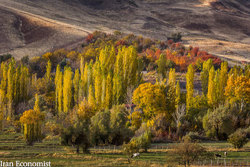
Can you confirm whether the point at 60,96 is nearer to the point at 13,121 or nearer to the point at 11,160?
the point at 13,121

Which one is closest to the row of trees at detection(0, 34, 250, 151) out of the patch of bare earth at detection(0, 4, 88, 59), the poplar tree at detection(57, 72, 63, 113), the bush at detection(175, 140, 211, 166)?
the poplar tree at detection(57, 72, 63, 113)

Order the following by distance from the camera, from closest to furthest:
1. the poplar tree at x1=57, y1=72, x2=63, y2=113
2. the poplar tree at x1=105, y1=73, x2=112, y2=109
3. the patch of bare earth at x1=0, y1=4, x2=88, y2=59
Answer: the poplar tree at x1=105, y1=73, x2=112, y2=109
the poplar tree at x1=57, y1=72, x2=63, y2=113
the patch of bare earth at x1=0, y1=4, x2=88, y2=59

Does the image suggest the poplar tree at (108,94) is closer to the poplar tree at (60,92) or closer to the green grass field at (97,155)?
the poplar tree at (60,92)

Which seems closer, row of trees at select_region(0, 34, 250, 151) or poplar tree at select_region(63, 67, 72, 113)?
row of trees at select_region(0, 34, 250, 151)

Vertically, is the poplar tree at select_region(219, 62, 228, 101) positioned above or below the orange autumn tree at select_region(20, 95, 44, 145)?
above

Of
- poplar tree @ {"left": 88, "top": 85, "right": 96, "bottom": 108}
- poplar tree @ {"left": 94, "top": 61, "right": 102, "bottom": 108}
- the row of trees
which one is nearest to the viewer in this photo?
the row of trees

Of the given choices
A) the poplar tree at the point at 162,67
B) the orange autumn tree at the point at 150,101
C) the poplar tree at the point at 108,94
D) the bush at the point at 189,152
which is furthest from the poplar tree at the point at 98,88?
the bush at the point at 189,152

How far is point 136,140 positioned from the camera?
146 ft

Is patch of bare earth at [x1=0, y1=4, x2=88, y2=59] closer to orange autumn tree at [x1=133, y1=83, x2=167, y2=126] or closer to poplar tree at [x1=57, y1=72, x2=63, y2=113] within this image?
poplar tree at [x1=57, y1=72, x2=63, y2=113]

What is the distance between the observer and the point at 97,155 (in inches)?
1665

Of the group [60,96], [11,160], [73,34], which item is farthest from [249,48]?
Answer: [11,160]

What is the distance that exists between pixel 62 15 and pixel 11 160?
6220 inches

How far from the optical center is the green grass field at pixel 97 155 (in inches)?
1486

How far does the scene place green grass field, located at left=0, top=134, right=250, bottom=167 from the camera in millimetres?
37750
